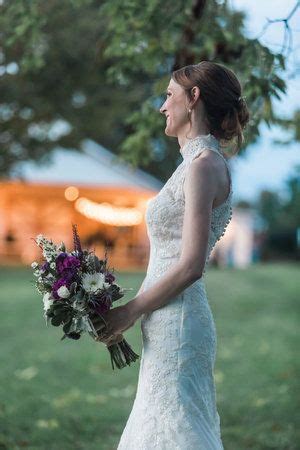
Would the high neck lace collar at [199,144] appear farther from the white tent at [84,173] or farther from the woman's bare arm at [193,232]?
the white tent at [84,173]

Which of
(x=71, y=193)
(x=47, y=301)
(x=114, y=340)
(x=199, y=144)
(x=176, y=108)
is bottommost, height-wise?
(x=114, y=340)

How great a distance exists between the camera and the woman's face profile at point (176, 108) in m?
3.30

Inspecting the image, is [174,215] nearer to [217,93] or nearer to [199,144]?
[199,144]

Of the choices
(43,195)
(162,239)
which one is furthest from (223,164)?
(43,195)

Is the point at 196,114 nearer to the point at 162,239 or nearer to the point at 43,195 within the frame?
the point at 162,239

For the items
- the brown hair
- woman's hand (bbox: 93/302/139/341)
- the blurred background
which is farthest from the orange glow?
woman's hand (bbox: 93/302/139/341)

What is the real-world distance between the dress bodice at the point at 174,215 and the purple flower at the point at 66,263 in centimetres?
29

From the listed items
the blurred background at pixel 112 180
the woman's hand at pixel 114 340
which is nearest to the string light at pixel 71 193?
the blurred background at pixel 112 180

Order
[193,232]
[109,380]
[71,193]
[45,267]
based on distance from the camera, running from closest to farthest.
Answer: [193,232] → [45,267] → [109,380] → [71,193]

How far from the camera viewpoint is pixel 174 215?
3234 millimetres

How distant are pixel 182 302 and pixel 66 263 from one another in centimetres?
45

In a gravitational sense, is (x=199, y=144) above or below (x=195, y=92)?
below

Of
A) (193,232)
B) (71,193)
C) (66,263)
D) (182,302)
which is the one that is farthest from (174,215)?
(71,193)

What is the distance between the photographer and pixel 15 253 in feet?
102
